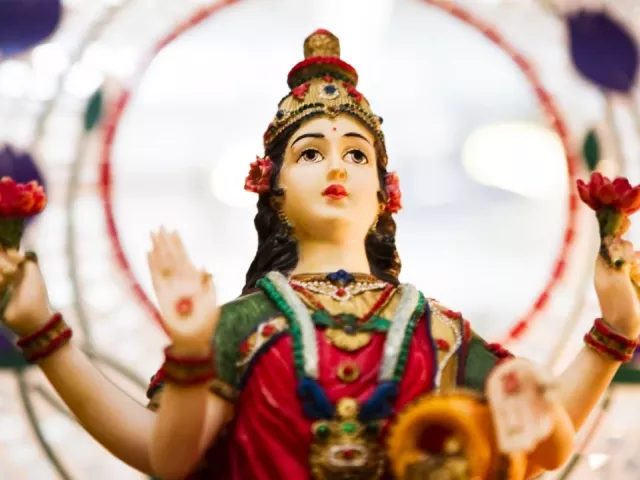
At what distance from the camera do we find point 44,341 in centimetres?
175

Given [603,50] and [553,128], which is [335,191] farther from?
[603,50]

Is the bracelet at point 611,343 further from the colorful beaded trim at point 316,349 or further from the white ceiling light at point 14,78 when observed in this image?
the white ceiling light at point 14,78

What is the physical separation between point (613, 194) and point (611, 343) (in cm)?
25

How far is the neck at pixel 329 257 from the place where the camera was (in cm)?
202

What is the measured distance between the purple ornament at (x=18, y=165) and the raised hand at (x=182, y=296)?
1116 millimetres

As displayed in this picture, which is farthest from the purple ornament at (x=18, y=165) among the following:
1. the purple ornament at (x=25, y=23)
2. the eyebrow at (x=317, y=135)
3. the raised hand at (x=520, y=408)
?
the raised hand at (x=520, y=408)

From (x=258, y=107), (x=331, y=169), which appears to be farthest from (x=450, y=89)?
(x=331, y=169)

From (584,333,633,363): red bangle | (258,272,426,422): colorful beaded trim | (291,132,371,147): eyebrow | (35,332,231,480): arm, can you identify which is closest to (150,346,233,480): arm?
(35,332,231,480): arm

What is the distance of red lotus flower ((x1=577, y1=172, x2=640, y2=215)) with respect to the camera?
6.17 ft

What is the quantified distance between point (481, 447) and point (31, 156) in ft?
5.03

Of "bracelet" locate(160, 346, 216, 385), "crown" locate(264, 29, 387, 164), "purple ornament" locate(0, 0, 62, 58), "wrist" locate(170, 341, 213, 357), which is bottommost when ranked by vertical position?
"bracelet" locate(160, 346, 216, 385)

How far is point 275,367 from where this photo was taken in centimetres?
180

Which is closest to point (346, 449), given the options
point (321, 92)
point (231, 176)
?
point (321, 92)

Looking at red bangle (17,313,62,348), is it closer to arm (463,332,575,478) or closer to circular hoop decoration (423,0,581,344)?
arm (463,332,575,478)
